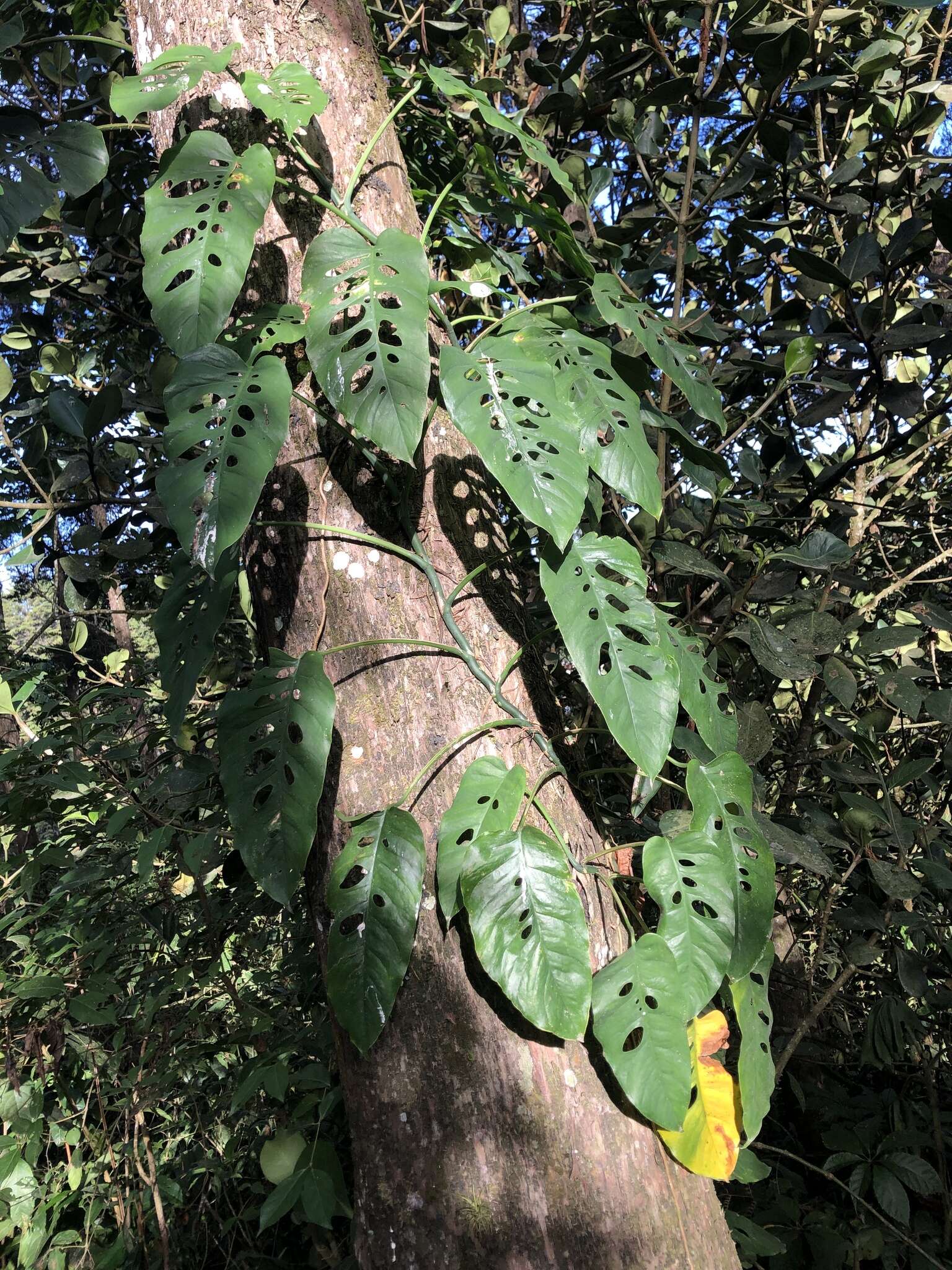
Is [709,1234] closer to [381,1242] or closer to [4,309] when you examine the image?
[381,1242]

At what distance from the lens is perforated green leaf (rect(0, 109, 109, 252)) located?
1.18m

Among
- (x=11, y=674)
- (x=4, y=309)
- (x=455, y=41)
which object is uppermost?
(x=455, y=41)

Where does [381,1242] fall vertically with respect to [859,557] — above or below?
below

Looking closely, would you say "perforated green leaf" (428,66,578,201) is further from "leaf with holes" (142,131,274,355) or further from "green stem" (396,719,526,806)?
"green stem" (396,719,526,806)

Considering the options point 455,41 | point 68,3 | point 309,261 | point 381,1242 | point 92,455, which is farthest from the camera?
point 68,3

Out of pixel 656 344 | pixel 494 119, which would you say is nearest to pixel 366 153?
pixel 494 119

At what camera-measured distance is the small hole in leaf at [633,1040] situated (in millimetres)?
958

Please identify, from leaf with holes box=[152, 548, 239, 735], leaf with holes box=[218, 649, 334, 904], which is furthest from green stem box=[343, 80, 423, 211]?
leaf with holes box=[218, 649, 334, 904]

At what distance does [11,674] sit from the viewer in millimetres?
2209

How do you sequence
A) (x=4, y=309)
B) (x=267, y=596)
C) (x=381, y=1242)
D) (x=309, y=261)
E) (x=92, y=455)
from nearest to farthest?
(x=381, y=1242) → (x=309, y=261) → (x=267, y=596) → (x=92, y=455) → (x=4, y=309)

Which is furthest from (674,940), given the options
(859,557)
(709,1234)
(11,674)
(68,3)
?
(68,3)

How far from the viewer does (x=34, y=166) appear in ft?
4.34

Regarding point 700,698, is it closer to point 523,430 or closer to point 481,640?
point 481,640

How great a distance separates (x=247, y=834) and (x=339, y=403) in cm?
52
